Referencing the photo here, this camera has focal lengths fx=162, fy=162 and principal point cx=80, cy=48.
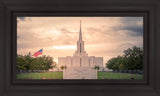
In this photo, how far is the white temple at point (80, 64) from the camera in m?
1.83

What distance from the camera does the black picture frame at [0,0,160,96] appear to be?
1.69 metres

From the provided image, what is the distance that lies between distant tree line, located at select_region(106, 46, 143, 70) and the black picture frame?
0.09 metres

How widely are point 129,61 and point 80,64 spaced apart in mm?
573

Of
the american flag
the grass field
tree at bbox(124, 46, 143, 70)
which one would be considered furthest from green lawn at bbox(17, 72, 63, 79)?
tree at bbox(124, 46, 143, 70)

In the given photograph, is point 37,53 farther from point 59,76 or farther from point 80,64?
point 80,64

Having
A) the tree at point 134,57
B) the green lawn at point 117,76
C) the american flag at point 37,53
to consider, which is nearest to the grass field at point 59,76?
the green lawn at point 117,76

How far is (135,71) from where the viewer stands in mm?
1852

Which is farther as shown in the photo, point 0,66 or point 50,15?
point 50,15
